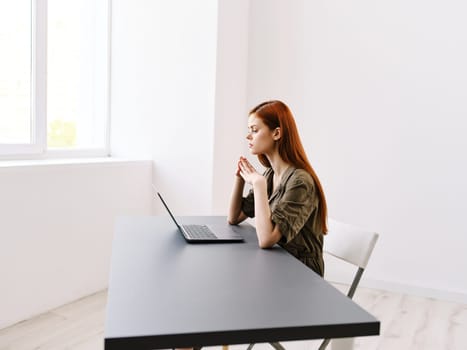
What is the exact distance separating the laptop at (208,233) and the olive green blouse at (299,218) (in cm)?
16

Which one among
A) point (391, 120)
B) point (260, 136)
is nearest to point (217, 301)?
point (260, 136)

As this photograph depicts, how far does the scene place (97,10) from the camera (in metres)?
3.84

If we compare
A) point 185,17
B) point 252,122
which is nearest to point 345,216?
point 185,17

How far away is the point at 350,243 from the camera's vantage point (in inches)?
69.5

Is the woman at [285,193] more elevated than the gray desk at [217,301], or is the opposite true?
the woman at [285,193]

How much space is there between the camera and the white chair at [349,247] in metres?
1.63

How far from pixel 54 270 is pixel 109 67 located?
165 cm

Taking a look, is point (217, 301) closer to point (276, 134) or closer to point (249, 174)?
point (249, 174)

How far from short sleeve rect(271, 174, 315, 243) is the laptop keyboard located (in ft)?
0.79

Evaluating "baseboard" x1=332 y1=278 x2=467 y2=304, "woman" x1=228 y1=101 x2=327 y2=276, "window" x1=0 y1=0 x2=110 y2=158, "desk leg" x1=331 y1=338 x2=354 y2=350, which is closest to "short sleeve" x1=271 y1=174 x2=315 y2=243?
"woman" x1=228 y1=101 x2=327 y2=276

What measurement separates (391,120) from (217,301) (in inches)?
114

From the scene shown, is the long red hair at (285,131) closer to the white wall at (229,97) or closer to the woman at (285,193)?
the woman at (285,193)

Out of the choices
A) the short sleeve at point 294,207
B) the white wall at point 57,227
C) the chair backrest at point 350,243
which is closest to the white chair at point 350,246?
the chair backrest at point 350,243

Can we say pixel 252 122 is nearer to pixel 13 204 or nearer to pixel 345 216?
pixel 13 204
